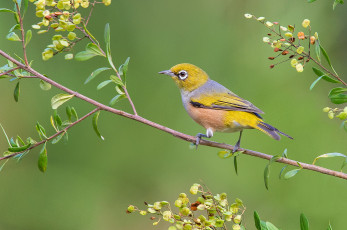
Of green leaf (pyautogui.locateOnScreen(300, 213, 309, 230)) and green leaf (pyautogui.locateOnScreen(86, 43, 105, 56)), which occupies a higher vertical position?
green leaf (pyautogui.locateOnScreen(86, 43, 105, 56))

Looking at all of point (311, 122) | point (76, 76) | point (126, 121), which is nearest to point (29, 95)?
point (76, 76)

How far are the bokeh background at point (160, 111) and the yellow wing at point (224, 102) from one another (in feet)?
2.82

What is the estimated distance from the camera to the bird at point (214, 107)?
12.9ft

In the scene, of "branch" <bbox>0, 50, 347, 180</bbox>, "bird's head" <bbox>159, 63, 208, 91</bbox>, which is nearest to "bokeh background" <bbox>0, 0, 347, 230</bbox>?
"bird's head" <bbox>159, 63, 208, 91</bbox>

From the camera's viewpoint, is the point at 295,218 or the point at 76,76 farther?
the point at 76,76

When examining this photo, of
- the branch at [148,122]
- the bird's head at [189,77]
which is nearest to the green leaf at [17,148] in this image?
the branch at [148,122]

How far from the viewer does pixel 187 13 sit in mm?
6312

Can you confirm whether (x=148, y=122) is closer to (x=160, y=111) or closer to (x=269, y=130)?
(x=269, y=130)

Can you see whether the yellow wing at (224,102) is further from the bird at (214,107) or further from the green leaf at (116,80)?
the green leaf at (116,80)

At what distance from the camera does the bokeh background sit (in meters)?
5.14

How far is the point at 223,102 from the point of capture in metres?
4.27

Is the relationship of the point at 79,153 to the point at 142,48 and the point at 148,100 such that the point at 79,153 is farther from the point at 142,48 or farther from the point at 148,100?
the point at 142,48

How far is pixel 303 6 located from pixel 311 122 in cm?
134

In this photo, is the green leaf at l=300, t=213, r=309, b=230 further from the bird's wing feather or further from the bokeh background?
the bokeh background
